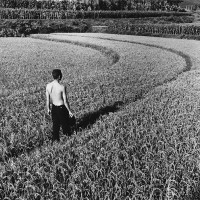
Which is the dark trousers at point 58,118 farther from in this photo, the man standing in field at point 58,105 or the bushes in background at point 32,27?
the bushes in background at point 32,27

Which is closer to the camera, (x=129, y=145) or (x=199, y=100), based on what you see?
(x=129, y=145)

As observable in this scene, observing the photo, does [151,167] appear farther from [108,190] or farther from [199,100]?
[199,100]

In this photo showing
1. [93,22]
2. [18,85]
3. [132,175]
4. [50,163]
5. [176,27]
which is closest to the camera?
[132,175]

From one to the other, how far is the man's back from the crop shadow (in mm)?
955

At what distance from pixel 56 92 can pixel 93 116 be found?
2.18m

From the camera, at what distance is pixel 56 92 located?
6109 mm

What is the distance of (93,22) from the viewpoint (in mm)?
60125

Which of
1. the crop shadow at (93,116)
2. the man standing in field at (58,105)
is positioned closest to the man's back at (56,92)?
the man standing in field at (58,105)

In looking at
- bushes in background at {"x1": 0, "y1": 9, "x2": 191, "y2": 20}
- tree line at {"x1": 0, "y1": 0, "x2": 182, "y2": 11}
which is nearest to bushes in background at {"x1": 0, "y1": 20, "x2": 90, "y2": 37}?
bushes in background at {"x1": 0, "y1": 9, "x2": 191, "y2": 20}

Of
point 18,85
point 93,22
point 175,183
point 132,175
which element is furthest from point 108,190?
point 93,22

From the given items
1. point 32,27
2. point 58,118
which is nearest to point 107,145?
point 58,118

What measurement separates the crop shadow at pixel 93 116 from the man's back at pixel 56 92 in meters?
0.95

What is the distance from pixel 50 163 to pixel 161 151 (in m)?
1.82

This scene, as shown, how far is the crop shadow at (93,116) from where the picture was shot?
7.46m
